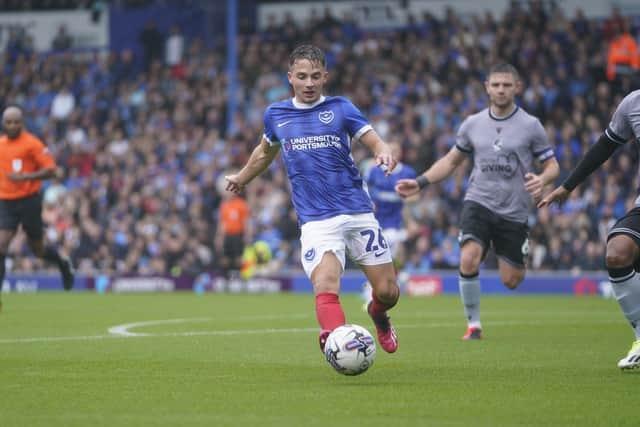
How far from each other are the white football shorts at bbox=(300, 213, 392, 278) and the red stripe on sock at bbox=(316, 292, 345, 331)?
10.5 inches

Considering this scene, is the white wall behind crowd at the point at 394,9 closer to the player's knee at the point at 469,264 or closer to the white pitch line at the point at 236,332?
the white pitch line at the point at 236,332

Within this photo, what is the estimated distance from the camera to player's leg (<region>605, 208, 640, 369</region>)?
332 inches

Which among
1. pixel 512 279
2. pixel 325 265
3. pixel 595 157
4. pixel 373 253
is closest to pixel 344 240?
pixel 373 253

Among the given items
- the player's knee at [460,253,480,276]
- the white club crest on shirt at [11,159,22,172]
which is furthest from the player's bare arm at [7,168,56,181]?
the player's knee at [460,253,480,276]

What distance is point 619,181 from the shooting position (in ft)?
78.2

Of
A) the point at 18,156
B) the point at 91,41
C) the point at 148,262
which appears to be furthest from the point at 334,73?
the point at 18,156

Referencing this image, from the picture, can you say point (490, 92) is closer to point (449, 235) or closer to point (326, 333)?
point (326, 333)

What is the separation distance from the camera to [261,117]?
101ft

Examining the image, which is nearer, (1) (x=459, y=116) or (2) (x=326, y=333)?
(2) (x=326, y=333)

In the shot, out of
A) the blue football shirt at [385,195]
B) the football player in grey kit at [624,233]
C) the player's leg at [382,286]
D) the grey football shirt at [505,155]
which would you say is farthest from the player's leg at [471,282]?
the blue football shirt at [385,195]

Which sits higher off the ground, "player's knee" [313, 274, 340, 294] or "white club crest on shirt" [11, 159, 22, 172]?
"player's knee" [313, 274, 340, 294]

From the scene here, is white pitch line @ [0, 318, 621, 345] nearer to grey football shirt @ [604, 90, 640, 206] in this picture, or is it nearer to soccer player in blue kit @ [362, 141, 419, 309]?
soccer player in blue kit @ [362, 141, 419, 309]

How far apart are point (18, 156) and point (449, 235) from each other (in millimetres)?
11212

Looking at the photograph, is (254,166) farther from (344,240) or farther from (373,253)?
(373,253)
